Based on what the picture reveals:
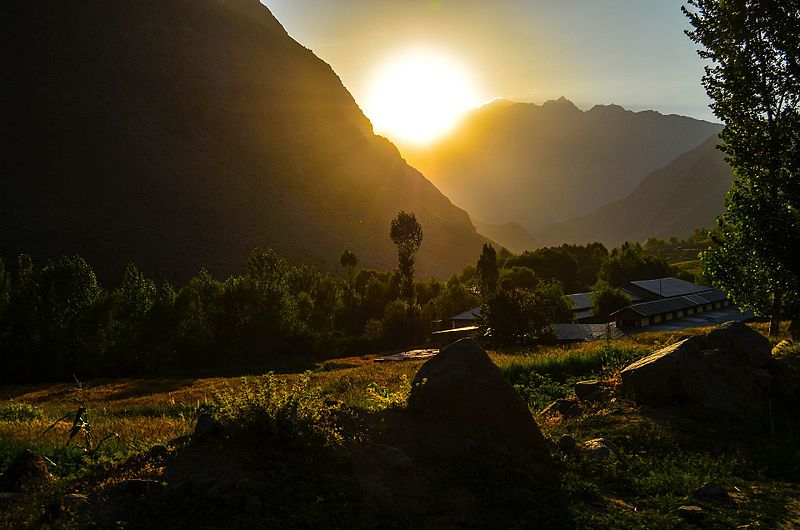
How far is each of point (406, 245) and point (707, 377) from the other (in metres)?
84.2

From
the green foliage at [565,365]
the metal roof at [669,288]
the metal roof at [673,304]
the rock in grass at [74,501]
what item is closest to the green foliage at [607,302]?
the metal roof at [673,304]

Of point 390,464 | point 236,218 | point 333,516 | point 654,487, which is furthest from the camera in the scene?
point 236,218

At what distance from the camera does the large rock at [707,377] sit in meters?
15.5

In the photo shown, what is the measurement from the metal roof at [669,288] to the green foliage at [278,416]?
313ft

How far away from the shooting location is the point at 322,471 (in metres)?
8.40

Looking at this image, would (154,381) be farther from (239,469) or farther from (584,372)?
(239,469)

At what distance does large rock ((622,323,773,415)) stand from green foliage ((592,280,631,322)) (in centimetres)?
6927

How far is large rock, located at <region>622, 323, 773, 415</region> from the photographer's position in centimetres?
1552

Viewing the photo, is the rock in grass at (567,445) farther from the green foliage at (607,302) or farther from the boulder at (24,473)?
the green foliage at (607,302)

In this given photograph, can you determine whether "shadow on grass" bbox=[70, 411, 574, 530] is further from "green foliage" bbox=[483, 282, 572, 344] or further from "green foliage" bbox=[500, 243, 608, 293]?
"green foliage" bbox=[500, 243, 608, 293]

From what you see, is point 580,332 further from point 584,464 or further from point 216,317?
point 584,464

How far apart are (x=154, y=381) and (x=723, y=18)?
52657 millimetres

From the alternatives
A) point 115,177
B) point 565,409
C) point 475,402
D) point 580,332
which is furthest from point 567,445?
point 115,177

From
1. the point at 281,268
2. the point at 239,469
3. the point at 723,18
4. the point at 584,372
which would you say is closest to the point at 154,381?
the point at 281,268
